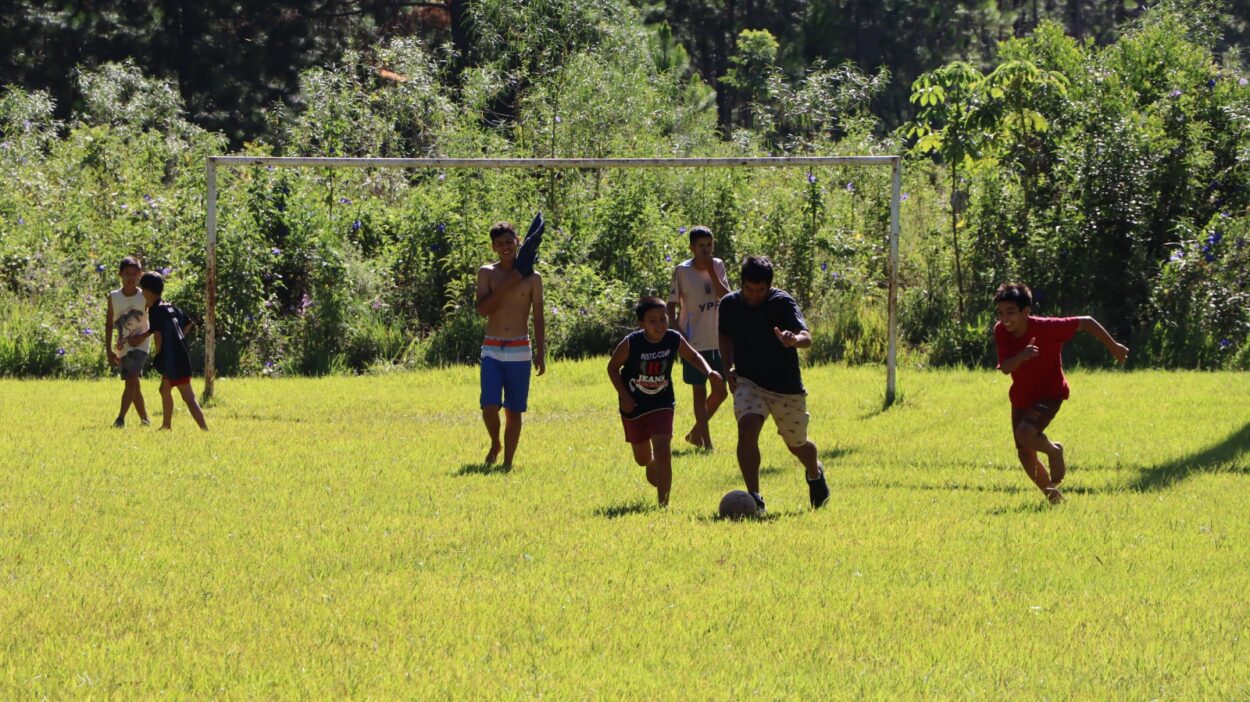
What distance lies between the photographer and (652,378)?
992 centimetres

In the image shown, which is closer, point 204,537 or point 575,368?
point 204,537

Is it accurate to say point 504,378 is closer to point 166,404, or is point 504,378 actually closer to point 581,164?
point 166,404

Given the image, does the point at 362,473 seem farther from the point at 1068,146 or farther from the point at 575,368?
the point at 1068,146

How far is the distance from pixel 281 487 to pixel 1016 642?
5.83 meters

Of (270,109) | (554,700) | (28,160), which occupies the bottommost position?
(554,700)

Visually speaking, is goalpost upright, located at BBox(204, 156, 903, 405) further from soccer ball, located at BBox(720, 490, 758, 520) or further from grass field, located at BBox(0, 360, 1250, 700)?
soccer ball, located at BBox(720, 490, 758, 520)

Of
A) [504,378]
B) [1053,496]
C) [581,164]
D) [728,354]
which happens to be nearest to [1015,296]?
[1053,496]

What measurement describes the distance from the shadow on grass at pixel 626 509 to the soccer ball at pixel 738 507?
553 mm

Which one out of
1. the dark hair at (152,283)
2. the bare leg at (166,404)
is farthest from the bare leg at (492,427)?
the dark hair at (152,283)

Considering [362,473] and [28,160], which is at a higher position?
[28,160]

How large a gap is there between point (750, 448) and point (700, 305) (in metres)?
3.42

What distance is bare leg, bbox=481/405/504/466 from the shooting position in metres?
11.8

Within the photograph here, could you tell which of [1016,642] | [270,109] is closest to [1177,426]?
[1016,642]

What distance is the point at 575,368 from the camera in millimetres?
19047
